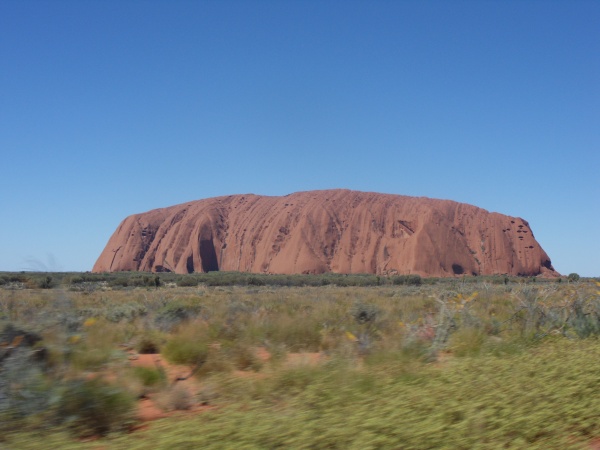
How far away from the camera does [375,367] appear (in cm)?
684

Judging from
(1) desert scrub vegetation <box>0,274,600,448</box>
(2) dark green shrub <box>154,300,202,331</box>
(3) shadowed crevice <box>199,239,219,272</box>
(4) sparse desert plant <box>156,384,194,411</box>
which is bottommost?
(4) sparse desert plant <box>156,384,194,411</box>

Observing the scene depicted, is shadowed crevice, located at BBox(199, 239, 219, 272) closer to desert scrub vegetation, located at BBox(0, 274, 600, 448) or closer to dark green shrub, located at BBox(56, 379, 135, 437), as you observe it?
desert scrub vegetation, located at BBox(0, 274, 600, 448)

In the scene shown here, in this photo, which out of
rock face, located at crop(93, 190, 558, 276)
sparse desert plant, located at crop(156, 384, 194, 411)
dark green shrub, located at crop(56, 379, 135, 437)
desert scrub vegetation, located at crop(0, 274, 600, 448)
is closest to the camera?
desert scrub vegetation, located at crop(0, 274, 600, 448)

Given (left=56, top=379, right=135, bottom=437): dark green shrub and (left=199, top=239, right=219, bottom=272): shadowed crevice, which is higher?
(left=199, top=239, right=219, bottom=272): shadowed crevice

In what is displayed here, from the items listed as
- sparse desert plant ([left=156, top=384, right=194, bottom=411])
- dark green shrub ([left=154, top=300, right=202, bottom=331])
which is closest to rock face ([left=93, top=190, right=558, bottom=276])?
dark green shrub ([left=154, top=300, right=202, bottom=331])

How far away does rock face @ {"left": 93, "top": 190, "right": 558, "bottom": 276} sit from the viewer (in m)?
86.3

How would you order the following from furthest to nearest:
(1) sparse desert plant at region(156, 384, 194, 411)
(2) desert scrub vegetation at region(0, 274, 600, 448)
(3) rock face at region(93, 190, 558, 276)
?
(3) rock face at region(93, 190, 558, 276) → (1) sparse desert plant at region(156, 384, 194, 411) → (2) desert scrub vegetation at region(0, 274, 600, 448)

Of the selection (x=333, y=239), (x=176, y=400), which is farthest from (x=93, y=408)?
(x=333, y=239)

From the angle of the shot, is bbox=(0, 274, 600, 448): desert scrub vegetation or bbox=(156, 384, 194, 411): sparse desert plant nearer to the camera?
bbox=(0, 274, 600, 448): desert scrub vegetation

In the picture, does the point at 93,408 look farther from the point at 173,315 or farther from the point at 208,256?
the point at 208,256

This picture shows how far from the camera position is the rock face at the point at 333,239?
86312 mm

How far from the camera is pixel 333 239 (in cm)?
9194

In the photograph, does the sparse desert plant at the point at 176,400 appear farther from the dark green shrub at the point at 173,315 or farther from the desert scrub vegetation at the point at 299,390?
the dark green shrub at the point at 173,315

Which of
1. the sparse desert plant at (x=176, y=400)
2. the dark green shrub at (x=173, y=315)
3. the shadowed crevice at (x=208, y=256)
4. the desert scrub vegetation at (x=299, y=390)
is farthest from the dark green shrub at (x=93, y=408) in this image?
the shadowed crevice at (x=208, y=256)
